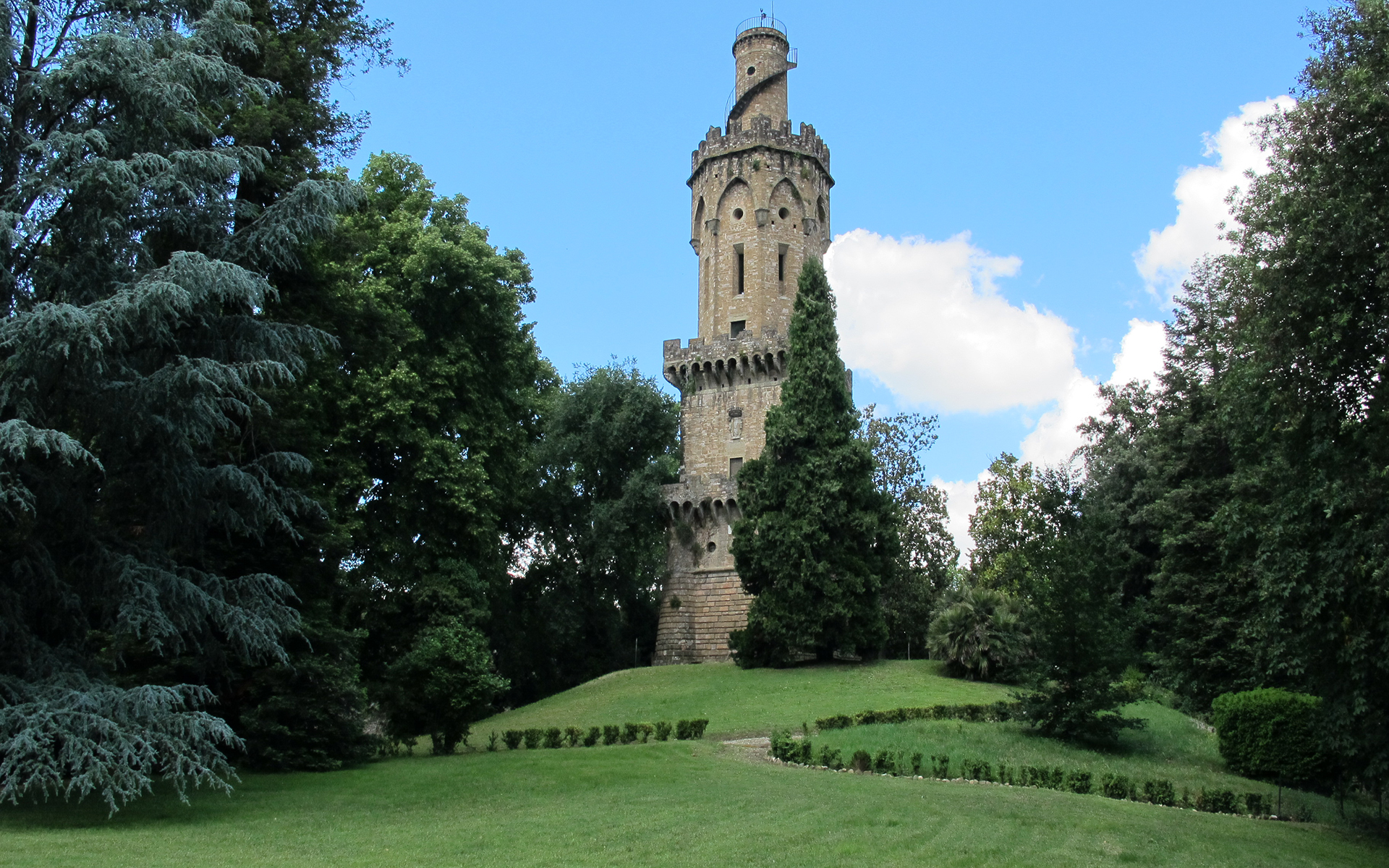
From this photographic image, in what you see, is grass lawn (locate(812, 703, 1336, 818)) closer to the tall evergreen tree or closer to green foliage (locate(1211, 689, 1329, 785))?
green foliage (locate(1211, 689, 1329, 785))

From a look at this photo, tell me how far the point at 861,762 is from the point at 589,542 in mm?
22709

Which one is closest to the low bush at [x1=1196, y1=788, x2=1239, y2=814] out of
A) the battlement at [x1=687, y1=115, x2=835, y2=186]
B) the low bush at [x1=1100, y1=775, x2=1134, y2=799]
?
the low bush at [x1=1100, y1=775, x2=1134, y2=799]

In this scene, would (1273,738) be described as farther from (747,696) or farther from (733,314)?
(733,314)

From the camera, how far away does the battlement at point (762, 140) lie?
45.1 metres

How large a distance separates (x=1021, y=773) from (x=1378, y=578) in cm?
711

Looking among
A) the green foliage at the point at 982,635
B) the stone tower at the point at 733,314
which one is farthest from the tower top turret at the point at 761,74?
the green foliage at the point at 982,635

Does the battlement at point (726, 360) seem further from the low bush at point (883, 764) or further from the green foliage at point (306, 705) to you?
the green foliage at point (306, 705)

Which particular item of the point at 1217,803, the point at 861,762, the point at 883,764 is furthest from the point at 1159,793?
the point at 861,762

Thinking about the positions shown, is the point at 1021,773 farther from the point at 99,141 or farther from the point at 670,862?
the point at 99,141

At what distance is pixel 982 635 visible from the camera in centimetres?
3403

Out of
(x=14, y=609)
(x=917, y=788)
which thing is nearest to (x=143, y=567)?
(x=14, y=609)

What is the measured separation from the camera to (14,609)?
16.2 meters

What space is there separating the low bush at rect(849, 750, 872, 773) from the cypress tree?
14052mm

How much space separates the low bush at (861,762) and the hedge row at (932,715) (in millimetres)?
4509
